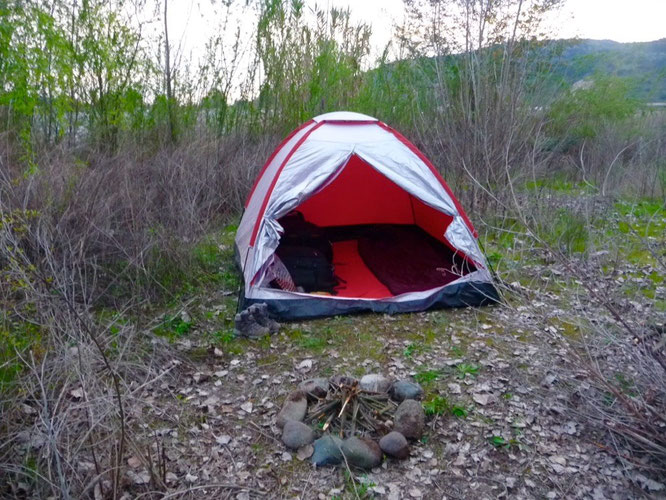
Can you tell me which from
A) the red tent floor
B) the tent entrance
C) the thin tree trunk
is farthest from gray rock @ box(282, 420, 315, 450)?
the thin tree trunk

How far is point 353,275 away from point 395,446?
8.34 ft

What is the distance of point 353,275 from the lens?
5.12 metres

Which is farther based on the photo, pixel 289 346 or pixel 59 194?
pixel 59 194

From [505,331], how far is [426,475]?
1.61 m

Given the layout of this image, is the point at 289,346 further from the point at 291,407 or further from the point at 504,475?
the point at 504,475

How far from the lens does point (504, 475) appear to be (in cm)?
261

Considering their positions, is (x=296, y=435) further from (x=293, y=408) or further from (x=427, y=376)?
(x=427, y=376)

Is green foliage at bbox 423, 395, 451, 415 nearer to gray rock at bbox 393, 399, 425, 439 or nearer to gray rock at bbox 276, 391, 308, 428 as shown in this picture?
gray rock at bbox 393, 399, 425, 439

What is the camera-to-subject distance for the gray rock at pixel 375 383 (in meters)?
3.14

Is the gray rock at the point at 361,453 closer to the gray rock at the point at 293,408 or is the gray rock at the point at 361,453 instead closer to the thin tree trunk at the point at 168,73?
the gray rock at the point at 293,408

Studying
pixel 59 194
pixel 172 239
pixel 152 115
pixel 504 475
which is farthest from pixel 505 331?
pixel 152 115

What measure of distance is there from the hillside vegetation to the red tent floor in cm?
57

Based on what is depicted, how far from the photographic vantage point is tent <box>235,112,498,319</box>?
13.6ft

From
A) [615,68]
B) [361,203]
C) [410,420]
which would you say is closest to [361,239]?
[361,203]
